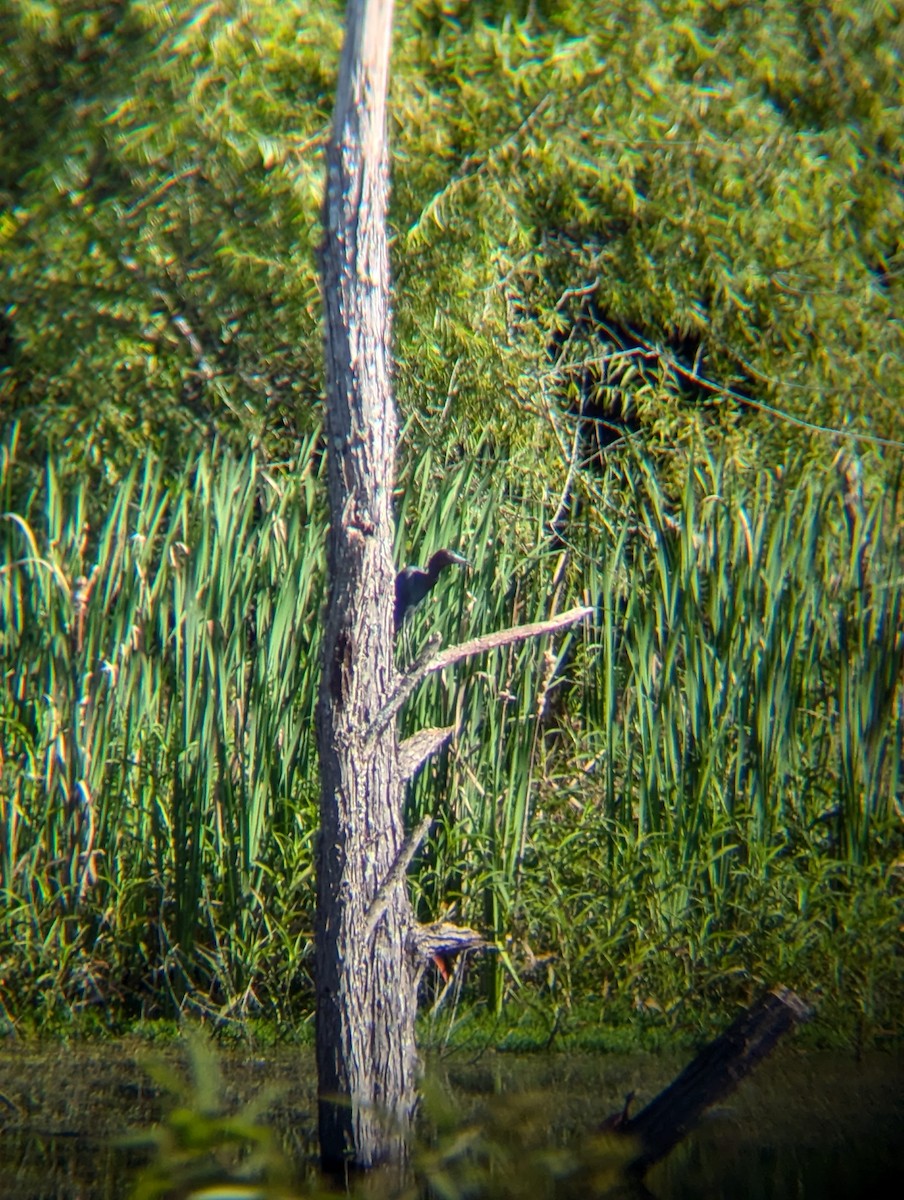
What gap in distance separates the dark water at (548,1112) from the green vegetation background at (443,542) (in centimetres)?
22

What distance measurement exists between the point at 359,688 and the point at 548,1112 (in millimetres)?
1218

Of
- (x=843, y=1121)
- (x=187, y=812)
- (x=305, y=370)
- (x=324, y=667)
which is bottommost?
(x=843, y=1121)

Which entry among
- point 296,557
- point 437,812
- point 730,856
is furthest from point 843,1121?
point 296,557

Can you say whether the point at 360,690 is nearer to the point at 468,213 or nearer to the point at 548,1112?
the point at 548,1112

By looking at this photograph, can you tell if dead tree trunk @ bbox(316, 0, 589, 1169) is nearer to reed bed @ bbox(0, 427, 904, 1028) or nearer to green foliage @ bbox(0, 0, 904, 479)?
reed bed @ bbox(0, 427, 904, 1028)

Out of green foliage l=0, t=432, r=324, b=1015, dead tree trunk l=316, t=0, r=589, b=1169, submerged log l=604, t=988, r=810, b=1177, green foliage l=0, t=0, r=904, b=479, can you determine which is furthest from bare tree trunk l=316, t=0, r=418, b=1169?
green foliage l=0, t=0, r=904, b=479

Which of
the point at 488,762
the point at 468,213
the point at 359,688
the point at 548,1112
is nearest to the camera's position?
the point at 359,688

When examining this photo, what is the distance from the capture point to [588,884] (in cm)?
376

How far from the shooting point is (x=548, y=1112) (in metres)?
2.96

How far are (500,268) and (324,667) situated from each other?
344 cm

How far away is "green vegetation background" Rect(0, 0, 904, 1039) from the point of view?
3.59m

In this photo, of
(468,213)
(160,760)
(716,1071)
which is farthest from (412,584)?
(468,213)

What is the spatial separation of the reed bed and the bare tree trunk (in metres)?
1.07

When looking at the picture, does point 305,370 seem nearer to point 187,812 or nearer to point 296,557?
point 296,557
